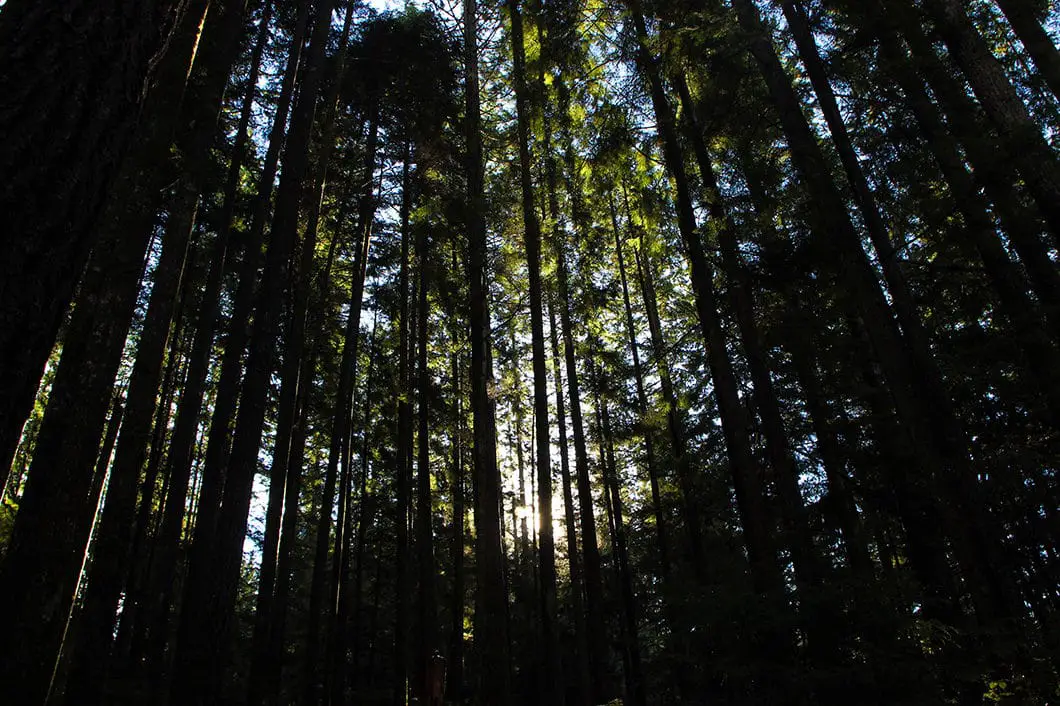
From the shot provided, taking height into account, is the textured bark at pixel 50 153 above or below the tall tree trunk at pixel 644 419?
below

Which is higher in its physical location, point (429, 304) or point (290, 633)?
point (429, 304)

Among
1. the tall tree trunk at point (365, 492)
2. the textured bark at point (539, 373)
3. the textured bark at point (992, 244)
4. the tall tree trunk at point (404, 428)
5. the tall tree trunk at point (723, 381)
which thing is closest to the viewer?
the textured bark at point (992, 244)

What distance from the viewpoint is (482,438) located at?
1080 cm

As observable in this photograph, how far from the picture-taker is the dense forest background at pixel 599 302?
15.7 ft

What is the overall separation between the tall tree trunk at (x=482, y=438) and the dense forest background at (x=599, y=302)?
77mm

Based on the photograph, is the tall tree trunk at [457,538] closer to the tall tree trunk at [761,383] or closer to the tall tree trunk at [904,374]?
the tall tree trunk at [761,383]

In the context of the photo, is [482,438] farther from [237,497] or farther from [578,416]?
[237,497]

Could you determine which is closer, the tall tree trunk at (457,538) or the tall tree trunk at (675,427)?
the tall tree trunk at (675,427)

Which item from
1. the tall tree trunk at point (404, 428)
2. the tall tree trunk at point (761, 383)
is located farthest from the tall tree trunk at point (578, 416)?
the tall tree trunk at point (404, 428)


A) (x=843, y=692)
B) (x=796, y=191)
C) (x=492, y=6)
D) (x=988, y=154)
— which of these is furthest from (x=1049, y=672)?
(x=492, y=6)

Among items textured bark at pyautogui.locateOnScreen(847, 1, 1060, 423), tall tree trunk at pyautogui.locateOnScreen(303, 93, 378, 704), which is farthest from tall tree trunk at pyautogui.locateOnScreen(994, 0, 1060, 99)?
tall tree trunk at pyautogui.locateOnScreen(303, 93, 378, 704)

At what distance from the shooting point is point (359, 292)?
14.4 m

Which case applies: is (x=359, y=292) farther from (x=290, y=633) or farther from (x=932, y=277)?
(x=290, y=633)

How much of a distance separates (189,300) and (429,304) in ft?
24.2
